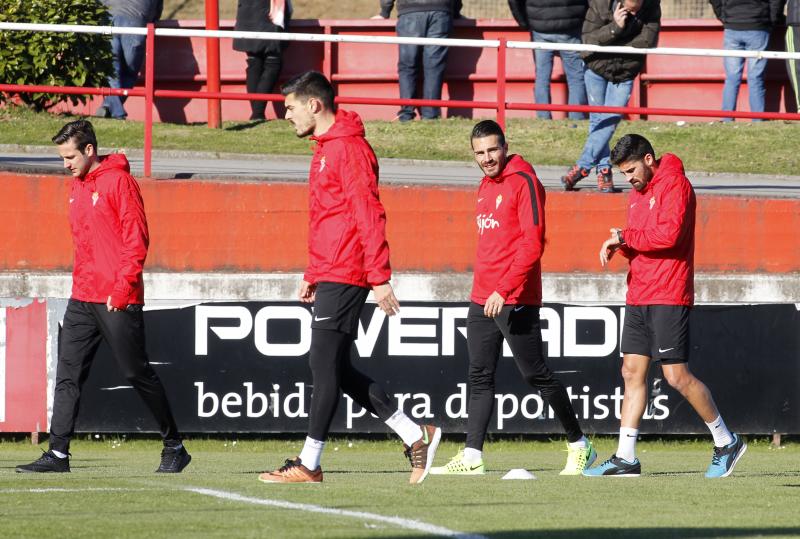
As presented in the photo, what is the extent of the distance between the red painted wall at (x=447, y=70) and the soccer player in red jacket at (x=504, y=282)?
11.2 m

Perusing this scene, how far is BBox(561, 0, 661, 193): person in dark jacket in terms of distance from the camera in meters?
12.8

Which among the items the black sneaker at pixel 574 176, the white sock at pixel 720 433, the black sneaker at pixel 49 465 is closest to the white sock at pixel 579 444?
the white sock at pixel 720 433

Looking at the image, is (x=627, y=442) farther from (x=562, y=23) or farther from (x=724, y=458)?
(x=562, y=23)

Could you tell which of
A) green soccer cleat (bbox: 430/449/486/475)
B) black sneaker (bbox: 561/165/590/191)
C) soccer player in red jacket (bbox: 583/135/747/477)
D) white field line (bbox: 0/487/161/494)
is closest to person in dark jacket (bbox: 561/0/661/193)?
black sneaker (bbox: 561/165/590/191)

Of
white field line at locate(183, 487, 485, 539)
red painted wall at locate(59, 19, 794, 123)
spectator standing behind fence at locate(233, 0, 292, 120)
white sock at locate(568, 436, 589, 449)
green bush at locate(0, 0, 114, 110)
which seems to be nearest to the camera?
white field line at locate(183, 487, 485, 539)

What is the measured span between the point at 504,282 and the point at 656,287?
0.90 metres

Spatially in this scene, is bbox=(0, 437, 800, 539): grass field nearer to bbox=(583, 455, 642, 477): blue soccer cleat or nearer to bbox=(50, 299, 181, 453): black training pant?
bbox=(583, 455, 642, 477): blue soccer cleat

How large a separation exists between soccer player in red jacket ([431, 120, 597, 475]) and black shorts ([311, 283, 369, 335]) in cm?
105

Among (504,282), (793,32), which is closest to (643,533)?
(504,282)

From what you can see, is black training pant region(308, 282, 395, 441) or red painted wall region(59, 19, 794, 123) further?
red painted wall region(59, 19, 794, 123)

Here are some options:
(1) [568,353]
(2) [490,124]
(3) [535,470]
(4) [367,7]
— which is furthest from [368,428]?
(4) [367,7]

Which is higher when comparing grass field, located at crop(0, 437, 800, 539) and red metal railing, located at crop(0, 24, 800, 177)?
red metal railing, located at crop(0, 24, 800, 177)

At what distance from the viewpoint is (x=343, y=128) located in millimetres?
7734

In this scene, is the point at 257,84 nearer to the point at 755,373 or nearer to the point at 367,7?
the point at 755,373
